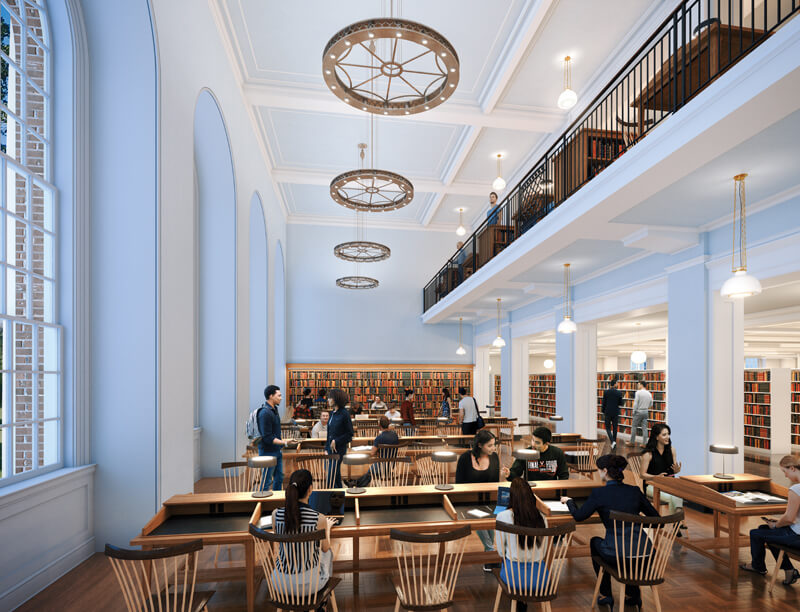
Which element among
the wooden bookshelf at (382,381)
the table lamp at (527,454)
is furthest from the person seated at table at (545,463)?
the wooden bookshelf at (382,381)

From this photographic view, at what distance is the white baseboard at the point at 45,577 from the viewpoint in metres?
3.34

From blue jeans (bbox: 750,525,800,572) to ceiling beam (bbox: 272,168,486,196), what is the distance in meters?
10.00

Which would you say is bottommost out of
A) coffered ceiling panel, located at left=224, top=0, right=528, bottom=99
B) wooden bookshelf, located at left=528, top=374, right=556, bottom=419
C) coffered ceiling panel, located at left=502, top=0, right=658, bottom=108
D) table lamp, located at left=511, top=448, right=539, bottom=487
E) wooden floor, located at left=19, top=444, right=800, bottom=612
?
wooden bookshelf, located at left=528, top=374, right=556, bottom=419

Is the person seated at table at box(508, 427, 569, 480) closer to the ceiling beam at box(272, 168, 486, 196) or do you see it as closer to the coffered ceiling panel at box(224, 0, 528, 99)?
the coffered ceiling panel at box(224, 0, 528, 99)

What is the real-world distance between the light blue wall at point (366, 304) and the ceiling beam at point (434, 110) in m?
7.37

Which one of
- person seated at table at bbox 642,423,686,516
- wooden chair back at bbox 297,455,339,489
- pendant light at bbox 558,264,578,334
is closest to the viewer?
wooden chair back at bbox 297,455,339,489

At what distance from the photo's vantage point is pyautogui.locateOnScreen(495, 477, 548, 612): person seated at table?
3.11 m

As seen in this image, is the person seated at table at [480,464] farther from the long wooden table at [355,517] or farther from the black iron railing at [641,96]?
the black iron railing at [641,96]

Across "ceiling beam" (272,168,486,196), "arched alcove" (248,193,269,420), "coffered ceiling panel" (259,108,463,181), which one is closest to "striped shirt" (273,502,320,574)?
"coffered ceiling panel" (259,108,463,181)

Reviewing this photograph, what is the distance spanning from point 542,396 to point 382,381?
7.31m

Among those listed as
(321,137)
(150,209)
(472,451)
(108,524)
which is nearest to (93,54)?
(150,209)

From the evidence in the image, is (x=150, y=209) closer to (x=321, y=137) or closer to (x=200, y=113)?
(x=200, y=113)

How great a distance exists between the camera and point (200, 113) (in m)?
7.22

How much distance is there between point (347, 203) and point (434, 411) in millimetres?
9600
